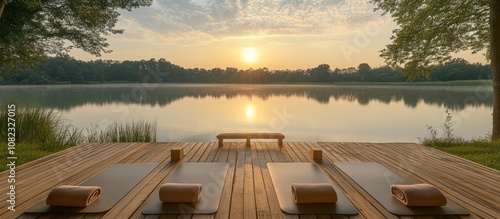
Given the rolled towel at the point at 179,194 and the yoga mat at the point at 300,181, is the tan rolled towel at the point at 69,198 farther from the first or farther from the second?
the yoga mat at the point at 300,181

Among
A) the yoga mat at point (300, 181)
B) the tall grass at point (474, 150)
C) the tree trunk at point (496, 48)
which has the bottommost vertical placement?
the tall grass at point (474, 150)

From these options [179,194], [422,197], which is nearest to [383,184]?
[422,197]

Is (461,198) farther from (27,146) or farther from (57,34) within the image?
(57,34)

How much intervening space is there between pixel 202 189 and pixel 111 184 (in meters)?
0.84

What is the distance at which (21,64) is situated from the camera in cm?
810

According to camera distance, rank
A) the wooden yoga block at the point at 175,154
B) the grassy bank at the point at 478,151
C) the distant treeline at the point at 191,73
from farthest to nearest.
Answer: the distant treeline at the point at 191,73 < the grassy bank at the point at 478,151 < the wooden yoga block at the point at 175,154

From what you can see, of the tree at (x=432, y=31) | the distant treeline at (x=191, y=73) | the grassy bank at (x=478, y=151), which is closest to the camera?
the grassy bank at (x=478, y=151)

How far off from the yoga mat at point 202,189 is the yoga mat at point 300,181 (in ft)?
1.59

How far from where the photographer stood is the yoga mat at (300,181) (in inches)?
88.5

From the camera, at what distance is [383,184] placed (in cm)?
287

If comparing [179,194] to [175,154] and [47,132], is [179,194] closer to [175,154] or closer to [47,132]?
[175,154]

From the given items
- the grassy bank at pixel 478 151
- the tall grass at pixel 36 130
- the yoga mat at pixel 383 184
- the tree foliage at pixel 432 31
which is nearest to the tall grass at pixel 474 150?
the grassy bank at pixel 478 151

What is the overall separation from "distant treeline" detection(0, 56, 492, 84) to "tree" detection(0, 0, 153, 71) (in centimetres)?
1655

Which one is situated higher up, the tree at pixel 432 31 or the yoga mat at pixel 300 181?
the tree at pixel 432 31
